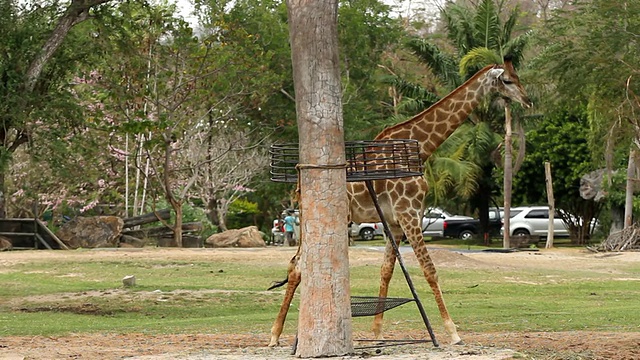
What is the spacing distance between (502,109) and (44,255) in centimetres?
2239

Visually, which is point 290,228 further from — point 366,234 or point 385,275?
point 385,275

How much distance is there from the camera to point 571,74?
67.0 feet

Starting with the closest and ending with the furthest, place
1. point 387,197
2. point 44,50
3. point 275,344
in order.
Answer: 1. point 275,344
2. point 387,197
3. point 44,50

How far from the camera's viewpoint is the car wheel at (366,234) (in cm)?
5675

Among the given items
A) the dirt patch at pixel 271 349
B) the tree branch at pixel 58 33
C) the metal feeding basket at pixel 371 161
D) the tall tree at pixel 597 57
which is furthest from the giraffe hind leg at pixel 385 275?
the tree branch at pixel 58 33

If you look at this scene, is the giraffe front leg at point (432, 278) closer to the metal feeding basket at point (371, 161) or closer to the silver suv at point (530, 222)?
the metal feeding basket at point (371, 161)

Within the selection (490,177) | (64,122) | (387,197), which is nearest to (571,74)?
(387,197)

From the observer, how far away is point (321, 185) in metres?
10.5

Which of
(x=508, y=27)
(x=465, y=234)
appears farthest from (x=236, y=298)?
(x=465, y=234)

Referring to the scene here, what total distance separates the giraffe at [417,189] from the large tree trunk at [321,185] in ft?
3.87

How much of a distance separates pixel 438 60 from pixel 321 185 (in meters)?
37.1

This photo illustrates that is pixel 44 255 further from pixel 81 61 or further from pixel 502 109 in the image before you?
pixel 502 109

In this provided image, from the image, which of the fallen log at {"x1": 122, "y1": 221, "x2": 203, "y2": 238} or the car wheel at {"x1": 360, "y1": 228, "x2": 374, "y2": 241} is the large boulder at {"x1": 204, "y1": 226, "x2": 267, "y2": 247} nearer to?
the fallen log at {"x1": 122, "y1": 221, "x2": 203, "y2": 238}

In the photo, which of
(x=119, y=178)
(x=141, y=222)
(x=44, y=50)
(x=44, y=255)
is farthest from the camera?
(x=119, y=178)
